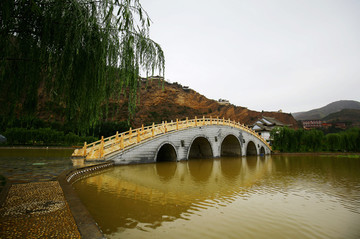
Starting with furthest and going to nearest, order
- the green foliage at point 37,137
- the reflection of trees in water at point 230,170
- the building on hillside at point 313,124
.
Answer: the building on hillside at point 313,124
the green foliage at point 37,137
the reflection of trees in water at point 230,170

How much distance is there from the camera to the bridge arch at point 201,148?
1881 cm

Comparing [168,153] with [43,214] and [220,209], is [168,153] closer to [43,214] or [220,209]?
[220,209]

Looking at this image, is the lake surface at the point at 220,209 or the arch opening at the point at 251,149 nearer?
the lake surface at the point at 220,209

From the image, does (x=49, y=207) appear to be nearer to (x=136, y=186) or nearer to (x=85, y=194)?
(x=85, y=194)

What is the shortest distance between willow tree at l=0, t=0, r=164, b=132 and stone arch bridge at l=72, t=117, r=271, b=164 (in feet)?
27.7

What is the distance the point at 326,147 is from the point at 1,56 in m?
31.2

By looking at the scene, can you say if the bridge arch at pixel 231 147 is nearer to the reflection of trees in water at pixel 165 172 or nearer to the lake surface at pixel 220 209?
the reflection of trees in water at pixel 165 172

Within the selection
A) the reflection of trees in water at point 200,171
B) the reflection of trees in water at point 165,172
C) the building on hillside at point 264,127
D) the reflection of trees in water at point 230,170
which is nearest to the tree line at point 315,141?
the building on hillside at point 264,127

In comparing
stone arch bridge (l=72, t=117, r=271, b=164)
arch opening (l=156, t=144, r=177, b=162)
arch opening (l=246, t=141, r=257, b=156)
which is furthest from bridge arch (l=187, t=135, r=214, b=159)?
arch opening (l=246, t=141, r=257, b=156)

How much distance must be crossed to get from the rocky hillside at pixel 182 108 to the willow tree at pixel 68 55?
40895 mm

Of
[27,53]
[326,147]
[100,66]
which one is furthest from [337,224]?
[326,147]

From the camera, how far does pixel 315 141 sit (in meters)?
25.5

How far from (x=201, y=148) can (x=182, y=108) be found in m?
32.3

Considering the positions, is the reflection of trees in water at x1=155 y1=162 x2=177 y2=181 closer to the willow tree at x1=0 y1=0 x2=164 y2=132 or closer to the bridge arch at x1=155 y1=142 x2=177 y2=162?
the bridge arch at x1=155 y1=142 x2=177 y2=162
